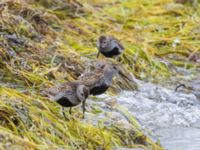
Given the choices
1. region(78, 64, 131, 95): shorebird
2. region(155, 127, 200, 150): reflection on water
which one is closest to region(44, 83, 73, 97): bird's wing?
region(78, 64, 131, 95): shorebird

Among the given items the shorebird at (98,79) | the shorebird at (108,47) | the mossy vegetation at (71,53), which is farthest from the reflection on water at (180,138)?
the shorebird at (108,47)

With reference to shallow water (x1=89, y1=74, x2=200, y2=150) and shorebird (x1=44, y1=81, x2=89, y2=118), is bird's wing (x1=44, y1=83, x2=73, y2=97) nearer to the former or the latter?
shorebird (x1=44, y1=81, x2=89, y2=118)

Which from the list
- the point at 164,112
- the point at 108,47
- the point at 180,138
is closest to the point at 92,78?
the point at 180,138

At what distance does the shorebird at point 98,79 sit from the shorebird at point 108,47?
1.31 m

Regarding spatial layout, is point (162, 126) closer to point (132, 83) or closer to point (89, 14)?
point (132, 83)

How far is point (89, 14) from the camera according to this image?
33.7 feet

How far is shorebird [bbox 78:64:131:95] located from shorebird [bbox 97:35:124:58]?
4.29ft

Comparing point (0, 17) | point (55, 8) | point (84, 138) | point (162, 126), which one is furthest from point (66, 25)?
point (84, 138)

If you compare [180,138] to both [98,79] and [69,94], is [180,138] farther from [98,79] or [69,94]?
[69,94]

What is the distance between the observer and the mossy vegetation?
584 centimetres

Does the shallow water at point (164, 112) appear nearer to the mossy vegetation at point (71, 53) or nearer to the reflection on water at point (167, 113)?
the reflection on water at point (167, 113)

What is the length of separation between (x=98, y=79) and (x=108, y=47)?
1.66 m

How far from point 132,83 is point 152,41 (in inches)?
68.4

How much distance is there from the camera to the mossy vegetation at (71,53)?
5.84m
